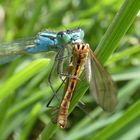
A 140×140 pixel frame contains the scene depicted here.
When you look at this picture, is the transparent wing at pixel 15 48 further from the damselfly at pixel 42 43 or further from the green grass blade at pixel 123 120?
the green grass blade at pixel 123 120

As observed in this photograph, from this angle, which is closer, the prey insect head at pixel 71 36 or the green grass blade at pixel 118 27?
the green grass blade at pixel 118 27

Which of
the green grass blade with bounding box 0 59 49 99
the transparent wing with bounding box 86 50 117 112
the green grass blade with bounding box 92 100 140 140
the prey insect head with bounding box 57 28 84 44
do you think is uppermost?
the prey insect head with bounding box 57 28 84 44

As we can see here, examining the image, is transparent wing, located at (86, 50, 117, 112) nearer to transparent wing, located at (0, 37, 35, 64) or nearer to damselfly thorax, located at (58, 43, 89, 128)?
damselfly thorax, located at (58, 43, 89, 128)

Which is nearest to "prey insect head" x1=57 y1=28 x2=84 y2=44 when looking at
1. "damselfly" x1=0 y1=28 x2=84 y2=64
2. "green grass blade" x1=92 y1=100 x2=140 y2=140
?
"damselfly" x1=0 y1=28 x2=84 y2=64

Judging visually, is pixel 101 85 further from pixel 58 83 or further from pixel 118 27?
pixel 58 83

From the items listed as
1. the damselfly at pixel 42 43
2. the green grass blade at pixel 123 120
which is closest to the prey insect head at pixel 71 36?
the damselfly at pixel 42 43

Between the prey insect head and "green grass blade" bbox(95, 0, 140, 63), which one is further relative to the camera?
the prey insect head

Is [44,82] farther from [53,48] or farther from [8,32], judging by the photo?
[53,48]
